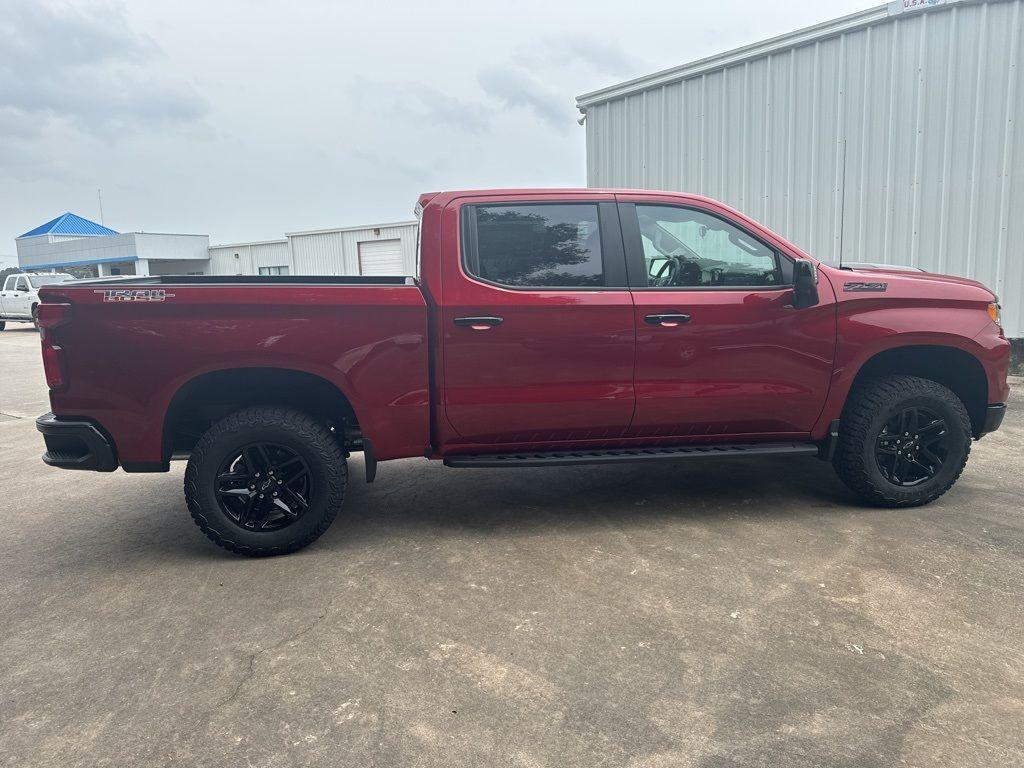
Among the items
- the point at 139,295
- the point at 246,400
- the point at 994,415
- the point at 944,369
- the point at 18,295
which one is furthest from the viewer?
the point at 18,295

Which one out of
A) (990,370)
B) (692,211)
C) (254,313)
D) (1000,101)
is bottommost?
(990,370)

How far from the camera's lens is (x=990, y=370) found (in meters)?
4.25

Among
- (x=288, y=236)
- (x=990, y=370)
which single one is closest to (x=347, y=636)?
(x=990, y=370)

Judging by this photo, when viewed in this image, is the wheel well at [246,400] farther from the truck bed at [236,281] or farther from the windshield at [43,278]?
the windshield at [43,278]

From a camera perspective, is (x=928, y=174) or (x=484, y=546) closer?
(x=484, y=546)

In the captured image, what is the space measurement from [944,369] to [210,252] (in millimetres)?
39058

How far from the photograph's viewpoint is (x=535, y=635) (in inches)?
113

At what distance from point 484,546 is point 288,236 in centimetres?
2853

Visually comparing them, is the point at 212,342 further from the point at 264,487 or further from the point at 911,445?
the point at 911,445

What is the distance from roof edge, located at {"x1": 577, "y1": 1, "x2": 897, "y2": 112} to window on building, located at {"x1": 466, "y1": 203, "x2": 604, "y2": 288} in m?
Result: 6.55

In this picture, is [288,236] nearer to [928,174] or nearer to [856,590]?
[928,174]

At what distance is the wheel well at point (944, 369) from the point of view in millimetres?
4297

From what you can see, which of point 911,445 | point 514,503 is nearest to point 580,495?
point 514,503

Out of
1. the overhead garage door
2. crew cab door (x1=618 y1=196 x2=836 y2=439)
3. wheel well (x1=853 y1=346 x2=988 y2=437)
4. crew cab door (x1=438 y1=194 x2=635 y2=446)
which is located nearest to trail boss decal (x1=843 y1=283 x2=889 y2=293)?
crew cab door (x1=618 y1=196 x2=836 y2=439)
